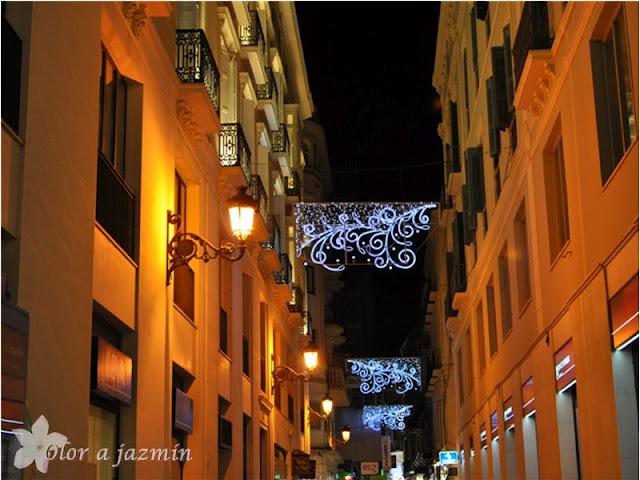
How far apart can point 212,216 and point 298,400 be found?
58.8 ft

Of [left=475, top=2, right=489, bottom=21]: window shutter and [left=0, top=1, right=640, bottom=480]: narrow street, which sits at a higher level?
[left=475, top=2, right=489, bottom=21]: window shutter

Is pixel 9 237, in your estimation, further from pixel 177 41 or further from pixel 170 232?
pixel 177 41

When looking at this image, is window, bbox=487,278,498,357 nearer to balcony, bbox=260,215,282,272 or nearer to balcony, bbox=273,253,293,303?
balcony, bbox=260,215,282,272

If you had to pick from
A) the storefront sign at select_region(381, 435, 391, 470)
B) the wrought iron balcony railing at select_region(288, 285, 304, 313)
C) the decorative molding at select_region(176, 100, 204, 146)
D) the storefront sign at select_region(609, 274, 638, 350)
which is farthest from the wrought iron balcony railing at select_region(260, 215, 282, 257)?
the storefront sign at select_region(381, 435, 391, 470)

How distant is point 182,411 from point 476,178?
11945 mm

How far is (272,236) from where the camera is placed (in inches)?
1037

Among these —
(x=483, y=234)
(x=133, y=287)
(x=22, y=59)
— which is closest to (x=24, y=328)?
(x=22, y=59)

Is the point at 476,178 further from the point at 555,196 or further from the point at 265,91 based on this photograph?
the point at 555,196

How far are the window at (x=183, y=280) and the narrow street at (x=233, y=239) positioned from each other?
2.4 inches

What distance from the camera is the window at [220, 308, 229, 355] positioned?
18.7m

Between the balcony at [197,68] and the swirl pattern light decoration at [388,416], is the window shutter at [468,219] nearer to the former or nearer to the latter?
the balcony at [197,68]

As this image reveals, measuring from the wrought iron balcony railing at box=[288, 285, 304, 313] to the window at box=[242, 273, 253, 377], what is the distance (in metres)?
8.18

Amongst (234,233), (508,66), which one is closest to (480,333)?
(508,66)

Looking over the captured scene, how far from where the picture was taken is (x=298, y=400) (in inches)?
1337
